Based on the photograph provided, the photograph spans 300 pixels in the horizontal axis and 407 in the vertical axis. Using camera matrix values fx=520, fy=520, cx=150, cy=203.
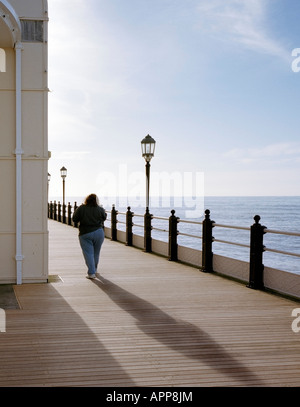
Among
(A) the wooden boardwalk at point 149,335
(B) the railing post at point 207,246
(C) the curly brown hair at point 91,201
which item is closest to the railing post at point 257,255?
(A) the wooden boardwalk at point 149,335

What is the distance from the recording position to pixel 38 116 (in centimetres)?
915

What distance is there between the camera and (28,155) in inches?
360

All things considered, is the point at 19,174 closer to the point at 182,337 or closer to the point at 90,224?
the point at 90,224

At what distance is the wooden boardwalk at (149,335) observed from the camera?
443 cm

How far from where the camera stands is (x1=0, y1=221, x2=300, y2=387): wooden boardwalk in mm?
4426

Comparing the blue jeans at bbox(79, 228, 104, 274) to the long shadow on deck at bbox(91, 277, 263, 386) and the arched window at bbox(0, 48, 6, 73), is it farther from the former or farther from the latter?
the arched window at bbox(0, 48, 6, 73)

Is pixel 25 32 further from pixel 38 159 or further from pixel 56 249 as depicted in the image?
pixel 56 249

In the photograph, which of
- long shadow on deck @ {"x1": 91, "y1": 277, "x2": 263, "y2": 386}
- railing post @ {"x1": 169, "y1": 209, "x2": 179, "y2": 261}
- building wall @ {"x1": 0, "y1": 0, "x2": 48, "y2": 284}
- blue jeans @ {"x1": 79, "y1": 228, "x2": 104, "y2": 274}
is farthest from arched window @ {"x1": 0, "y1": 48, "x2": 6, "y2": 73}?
railing post @ {"x1": 169, "y1": 209, "x2": 179, "y2": 261}

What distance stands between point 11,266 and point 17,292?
98 cm

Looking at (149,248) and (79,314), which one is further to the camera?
(149,248)

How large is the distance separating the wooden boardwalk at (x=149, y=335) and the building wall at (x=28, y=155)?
708 millimetres

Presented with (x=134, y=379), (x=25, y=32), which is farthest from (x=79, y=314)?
(x=25, y=32)

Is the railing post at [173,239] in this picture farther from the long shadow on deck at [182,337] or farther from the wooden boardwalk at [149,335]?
the long shadow on deck at [182,337]

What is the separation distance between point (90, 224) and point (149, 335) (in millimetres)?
4399
